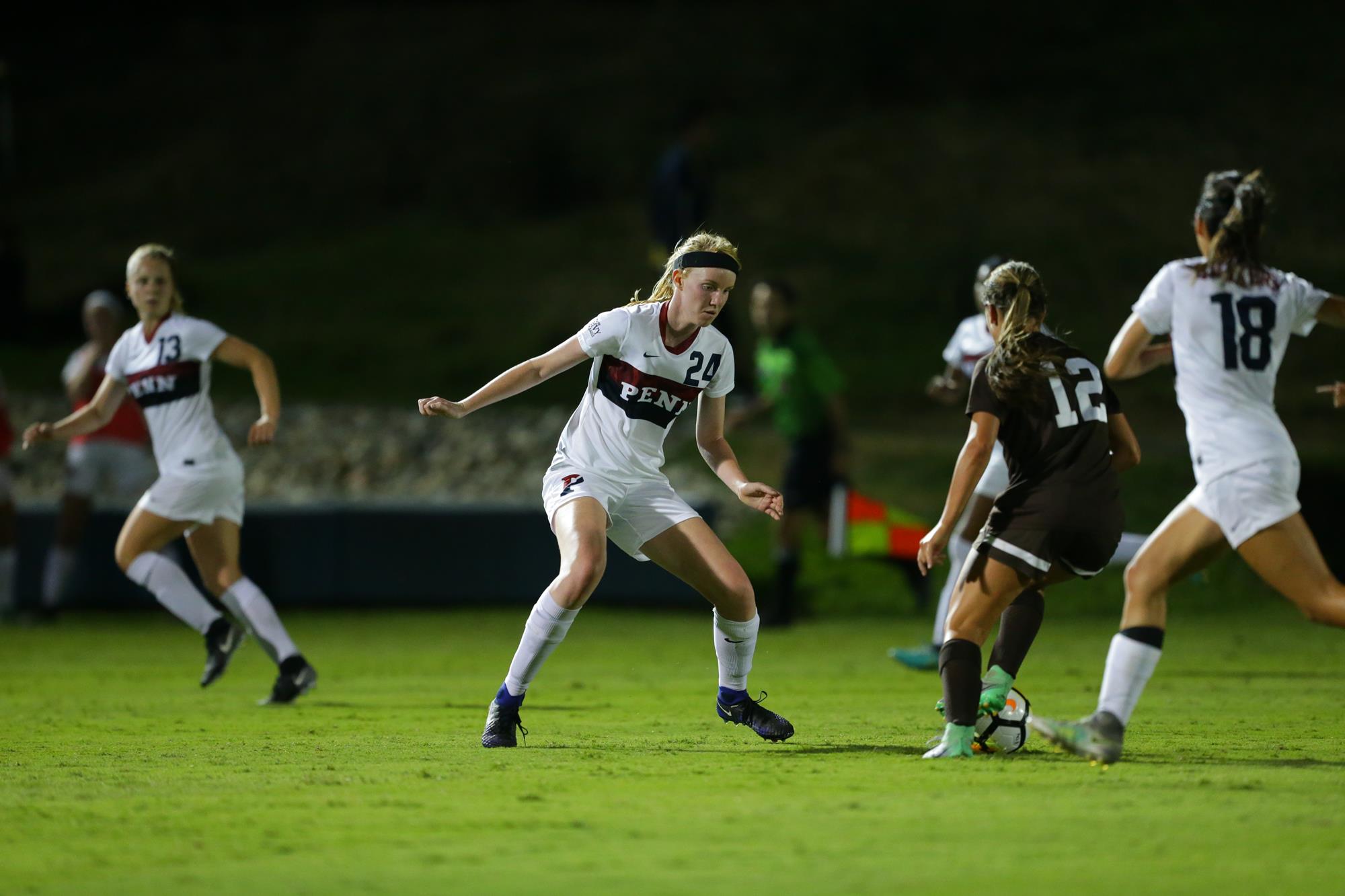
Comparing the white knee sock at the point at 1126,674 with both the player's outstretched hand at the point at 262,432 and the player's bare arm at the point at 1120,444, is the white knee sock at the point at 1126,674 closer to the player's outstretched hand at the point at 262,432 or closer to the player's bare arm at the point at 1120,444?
the player's bare arm at the point at 1120,444

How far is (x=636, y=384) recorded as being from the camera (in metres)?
7.02

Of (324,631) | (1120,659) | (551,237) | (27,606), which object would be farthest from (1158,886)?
(551,237)

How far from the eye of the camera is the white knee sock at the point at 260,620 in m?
8.95

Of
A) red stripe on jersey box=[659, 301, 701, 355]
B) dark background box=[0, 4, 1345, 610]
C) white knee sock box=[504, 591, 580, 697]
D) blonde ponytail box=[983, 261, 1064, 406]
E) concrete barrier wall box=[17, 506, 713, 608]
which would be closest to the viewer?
blonde ponytail box=[983, 261, 1064, 406]

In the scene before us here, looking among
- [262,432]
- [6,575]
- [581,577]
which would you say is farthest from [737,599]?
[6,575]

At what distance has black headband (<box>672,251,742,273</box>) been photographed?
6.96 metres

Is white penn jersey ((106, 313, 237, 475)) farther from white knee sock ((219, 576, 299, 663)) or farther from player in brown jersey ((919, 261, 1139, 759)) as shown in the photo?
player in brown jersey ((919, 261, 1139, 759))

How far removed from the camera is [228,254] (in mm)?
43906

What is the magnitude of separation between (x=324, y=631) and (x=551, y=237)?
27995 mm

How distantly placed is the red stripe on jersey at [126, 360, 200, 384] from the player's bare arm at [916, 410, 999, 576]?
4.52 meters

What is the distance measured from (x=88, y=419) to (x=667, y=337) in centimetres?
374

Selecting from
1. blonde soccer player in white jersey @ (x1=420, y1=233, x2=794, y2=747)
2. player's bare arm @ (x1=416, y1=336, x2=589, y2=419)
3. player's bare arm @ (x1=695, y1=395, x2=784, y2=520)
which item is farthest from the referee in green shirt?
player's bare arm @ (x1=416, y1=336, x2=589, y2=419)

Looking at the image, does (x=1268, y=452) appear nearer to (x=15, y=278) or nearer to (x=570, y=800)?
(x=570, y=800)

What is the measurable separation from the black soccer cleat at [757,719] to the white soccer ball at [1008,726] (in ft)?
2.71
